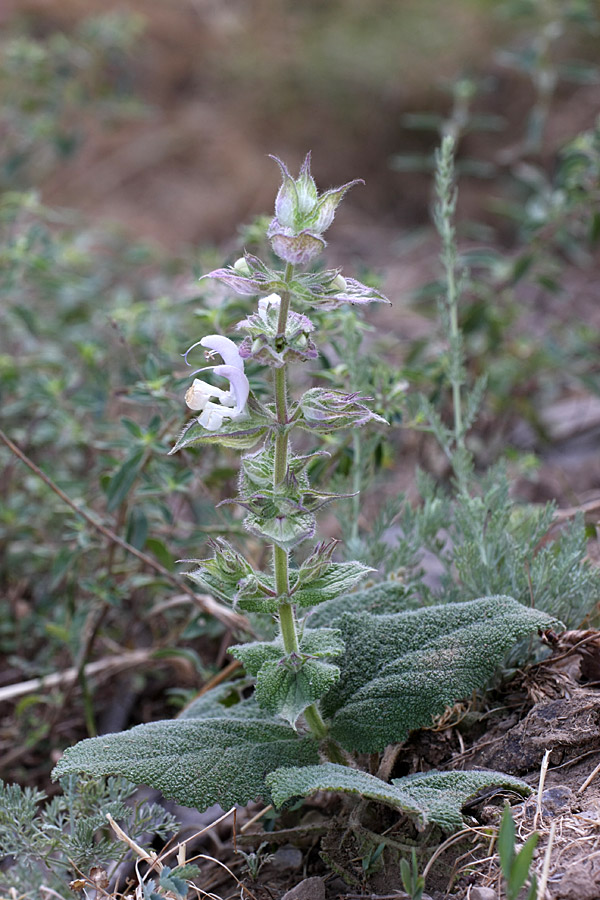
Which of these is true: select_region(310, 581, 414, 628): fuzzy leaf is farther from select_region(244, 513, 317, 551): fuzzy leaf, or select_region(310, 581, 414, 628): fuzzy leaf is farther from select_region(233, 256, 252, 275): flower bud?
select_region(233, 256, 252, 275): flower bud

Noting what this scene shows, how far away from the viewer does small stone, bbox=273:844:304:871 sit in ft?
A: 4.89

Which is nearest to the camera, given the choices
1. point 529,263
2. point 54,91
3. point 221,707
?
point 221,707

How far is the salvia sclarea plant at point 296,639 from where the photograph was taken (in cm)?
119

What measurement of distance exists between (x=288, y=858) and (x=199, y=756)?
317 millimetres

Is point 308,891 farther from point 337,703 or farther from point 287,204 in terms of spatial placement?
point 287,204

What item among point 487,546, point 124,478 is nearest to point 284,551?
point 487,546

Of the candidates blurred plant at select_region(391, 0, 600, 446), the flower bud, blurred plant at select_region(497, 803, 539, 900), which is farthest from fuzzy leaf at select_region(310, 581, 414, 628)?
blurred plant at select_region(391, 0, 600, 446)

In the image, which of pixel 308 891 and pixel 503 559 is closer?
pixel 308 891

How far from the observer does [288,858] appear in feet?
4.93

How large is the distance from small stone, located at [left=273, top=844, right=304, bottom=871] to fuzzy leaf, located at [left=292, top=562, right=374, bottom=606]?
20.3 inches

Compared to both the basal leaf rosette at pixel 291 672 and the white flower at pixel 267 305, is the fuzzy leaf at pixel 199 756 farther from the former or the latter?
the white flower at pixel 267 305

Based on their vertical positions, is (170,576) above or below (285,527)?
below

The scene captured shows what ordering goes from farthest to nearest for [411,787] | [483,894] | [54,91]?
[54,91] < [411,787] < [483,894]

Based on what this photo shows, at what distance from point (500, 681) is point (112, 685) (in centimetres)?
110
